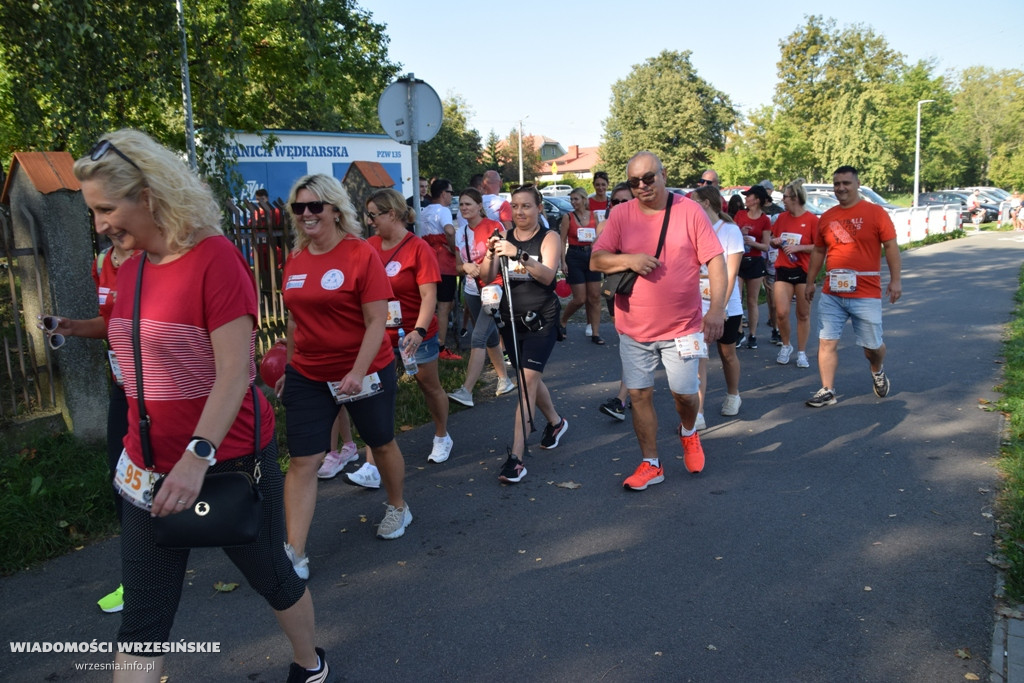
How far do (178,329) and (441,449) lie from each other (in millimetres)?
3666

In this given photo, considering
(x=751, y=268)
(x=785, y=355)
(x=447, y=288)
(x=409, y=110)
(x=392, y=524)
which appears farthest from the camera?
(x=751, y=268)

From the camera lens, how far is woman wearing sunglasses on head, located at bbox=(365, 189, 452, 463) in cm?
510

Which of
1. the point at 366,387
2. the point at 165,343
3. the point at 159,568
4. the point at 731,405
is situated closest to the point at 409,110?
the point at 731,405

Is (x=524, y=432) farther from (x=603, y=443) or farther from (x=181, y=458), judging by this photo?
(x=181, y=458)

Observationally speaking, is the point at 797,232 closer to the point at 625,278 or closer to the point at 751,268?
the point at 751,268

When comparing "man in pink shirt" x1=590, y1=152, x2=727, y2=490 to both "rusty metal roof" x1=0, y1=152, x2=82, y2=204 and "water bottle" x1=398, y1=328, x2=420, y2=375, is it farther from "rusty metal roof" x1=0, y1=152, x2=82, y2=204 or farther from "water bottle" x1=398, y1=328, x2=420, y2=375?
"rusty metal roof" x1=0, y1=152, x2=82, y2=204

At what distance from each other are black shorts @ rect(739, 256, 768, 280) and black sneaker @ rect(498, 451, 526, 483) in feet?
17.3

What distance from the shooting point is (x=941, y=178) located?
51625 millimetres

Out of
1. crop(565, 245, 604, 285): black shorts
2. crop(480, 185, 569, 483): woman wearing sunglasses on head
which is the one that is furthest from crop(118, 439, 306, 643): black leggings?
crop(565, 245, 604, 285): black shorts

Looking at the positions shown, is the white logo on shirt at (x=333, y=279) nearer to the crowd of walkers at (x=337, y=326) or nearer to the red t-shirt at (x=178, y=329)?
the crowd of walkers at (x=337, y=326)

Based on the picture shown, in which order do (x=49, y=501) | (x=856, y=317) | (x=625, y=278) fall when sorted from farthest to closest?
1. (x=856, y=317)
2. (x=625, y=278)
3. (x=49, y=501)

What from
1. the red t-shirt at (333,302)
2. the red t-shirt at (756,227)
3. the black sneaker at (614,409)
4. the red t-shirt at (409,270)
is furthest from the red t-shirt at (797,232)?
the red t-shirt at (333,302)

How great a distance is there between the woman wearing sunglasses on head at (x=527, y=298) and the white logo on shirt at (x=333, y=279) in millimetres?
1597

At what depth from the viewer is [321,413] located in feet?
13.2
